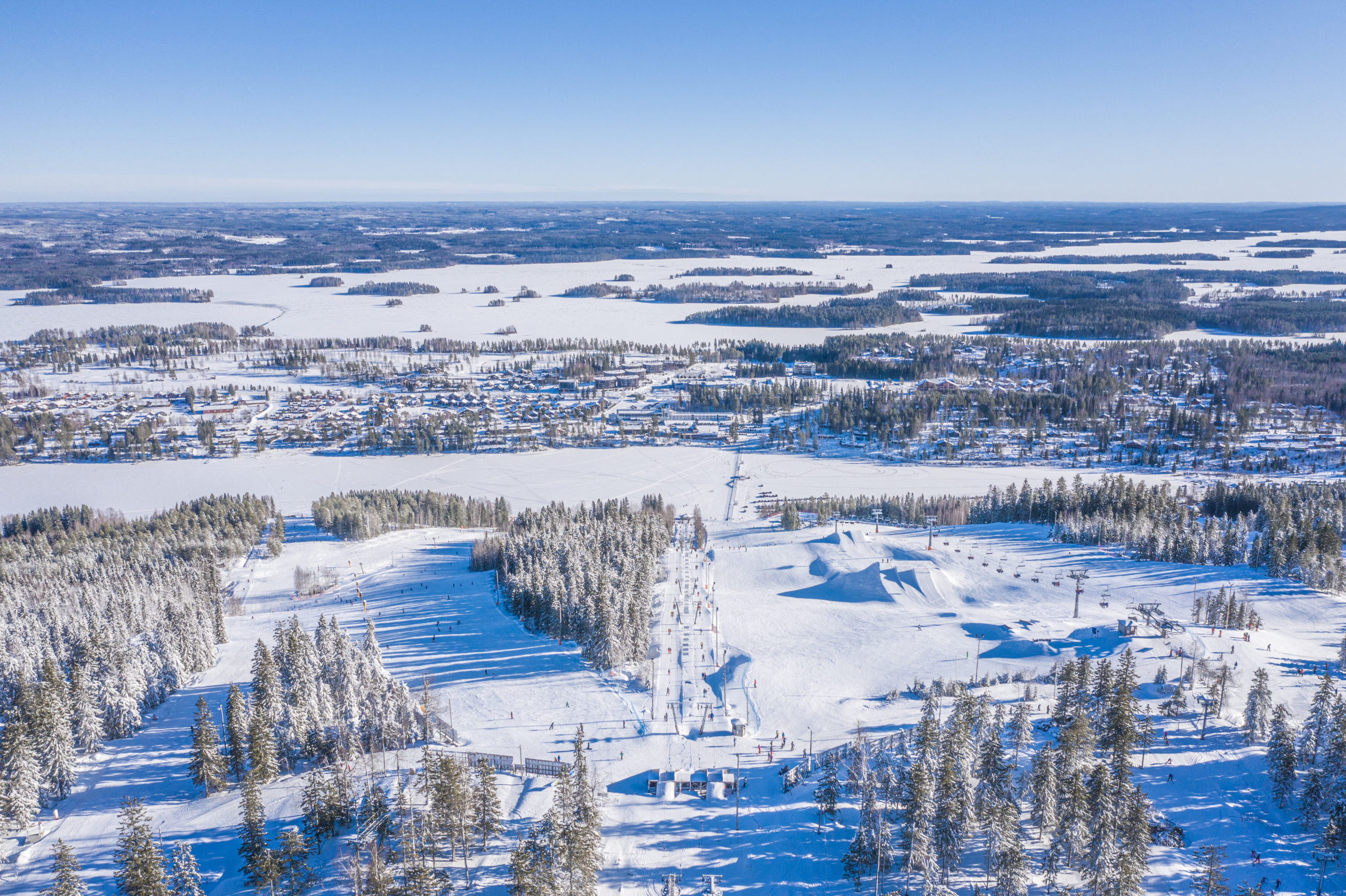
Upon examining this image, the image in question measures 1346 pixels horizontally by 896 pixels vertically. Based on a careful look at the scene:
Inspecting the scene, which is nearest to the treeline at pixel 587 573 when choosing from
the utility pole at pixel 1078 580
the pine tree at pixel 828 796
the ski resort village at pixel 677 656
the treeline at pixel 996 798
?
the ski resort village at pixel 677 656

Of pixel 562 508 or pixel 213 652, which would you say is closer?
pixel 213 652

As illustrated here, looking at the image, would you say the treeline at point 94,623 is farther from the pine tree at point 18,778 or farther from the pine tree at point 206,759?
the pine tree at point 206,759

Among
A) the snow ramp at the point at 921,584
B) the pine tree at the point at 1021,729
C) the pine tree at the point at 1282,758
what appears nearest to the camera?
the pine tree at the point at 1282,758

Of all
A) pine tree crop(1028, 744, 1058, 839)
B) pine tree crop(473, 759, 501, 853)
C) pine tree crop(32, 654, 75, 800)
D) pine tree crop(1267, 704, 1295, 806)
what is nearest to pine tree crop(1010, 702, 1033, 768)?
pine tree crop(1028, 744, 1058, 839)

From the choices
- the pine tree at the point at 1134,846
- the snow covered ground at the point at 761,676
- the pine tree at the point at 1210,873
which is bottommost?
the snow covered ground at the point at 761,676

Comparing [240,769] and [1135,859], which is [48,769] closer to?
[240,769]

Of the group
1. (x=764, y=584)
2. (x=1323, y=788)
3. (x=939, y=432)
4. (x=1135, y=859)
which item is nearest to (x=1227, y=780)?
(x=1323, y=788)

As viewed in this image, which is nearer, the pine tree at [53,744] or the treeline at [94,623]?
the pine tree at [53,744]

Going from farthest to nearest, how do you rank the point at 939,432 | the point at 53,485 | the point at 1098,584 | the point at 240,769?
the point at 939,432 → the point at 53,485 → the point at 1098,584 → the point at 240,769
